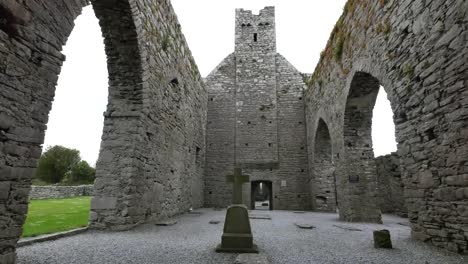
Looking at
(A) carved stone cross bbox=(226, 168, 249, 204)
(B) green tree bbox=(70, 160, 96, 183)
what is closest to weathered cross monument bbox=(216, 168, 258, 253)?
(A) carved stone cross bbox=(226, 168, 249, 204)

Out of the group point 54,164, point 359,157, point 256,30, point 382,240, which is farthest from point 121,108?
point 54,164

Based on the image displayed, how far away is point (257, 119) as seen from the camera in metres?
14.8

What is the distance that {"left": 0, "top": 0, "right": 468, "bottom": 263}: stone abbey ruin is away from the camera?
292cm

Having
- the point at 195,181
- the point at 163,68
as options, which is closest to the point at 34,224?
the point at 163,68

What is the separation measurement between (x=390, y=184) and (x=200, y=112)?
30.8 feet

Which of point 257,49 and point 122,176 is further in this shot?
point 257,49

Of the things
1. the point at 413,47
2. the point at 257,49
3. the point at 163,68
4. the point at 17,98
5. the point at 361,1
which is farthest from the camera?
the point at 257,49

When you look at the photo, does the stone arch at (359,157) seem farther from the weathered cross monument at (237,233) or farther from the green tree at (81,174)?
the green tree at (81,174)

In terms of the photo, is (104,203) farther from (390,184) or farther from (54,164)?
(54,164)

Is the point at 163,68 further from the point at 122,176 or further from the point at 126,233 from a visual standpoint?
the point at 126,233

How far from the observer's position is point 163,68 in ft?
24.5

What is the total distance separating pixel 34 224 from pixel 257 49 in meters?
13.9

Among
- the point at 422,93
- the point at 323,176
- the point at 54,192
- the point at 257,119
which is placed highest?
the point at 257,119

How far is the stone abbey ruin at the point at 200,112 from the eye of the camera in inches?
115
